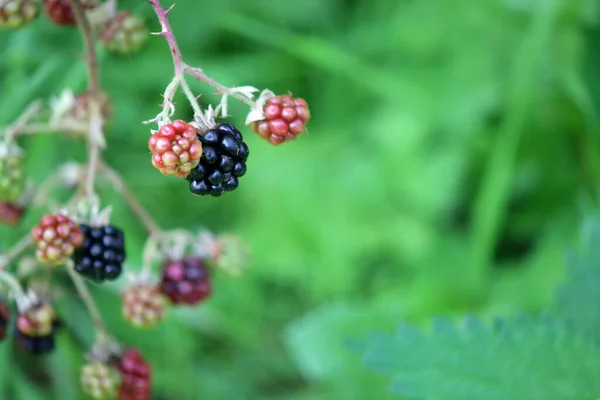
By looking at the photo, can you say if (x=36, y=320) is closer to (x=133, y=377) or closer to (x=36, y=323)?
(x=36, y=323)

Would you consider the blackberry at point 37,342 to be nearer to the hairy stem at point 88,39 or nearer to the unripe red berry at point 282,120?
the hairy stem at point 88,39

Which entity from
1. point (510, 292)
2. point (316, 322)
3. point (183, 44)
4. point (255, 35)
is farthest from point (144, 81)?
point (510, 292)

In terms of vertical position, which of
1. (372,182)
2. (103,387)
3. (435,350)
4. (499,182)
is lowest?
(103,387)

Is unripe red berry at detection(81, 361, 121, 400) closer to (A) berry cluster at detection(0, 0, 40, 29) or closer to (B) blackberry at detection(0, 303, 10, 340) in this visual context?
(B) blackberry at detection(0, 303, 10, 340)

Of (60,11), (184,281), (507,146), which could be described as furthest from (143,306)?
(507,146)

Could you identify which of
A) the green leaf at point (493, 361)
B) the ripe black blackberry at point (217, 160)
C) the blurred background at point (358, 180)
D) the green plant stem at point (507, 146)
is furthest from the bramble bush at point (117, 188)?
the green plant stem at point (507, 146)

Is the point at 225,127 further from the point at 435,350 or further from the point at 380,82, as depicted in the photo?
the point at 380,82
